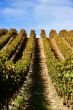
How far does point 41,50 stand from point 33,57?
8.69m

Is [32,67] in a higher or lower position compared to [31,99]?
higher

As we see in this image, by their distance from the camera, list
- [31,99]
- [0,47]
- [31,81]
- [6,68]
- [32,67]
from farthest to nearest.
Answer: [0,47] → [32,67] → [31,81] → [31,99] → [6,68]

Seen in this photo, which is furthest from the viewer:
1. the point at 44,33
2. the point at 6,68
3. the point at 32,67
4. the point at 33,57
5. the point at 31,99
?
the point at 44,33

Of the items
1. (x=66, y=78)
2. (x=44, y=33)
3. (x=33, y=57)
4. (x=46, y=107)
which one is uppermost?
(x=44, y=33)

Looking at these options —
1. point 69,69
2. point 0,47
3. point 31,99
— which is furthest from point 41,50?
point 69,69

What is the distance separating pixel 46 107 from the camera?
32062 millimetres

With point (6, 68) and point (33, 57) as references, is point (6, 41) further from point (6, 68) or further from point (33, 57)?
point (6, 68)

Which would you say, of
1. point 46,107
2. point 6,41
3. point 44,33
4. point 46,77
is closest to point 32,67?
point 46,77

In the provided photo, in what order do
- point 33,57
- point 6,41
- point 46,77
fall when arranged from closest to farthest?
point 46,77 → point 33,57 → point 6,41

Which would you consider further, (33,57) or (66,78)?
(33,57)

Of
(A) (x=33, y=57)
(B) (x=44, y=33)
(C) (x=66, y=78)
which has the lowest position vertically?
(C) (x=66, y=78)

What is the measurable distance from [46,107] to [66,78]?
9.81 ft

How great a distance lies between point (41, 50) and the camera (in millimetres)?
74062

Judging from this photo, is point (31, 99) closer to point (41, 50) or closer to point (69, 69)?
point (69, 69)
